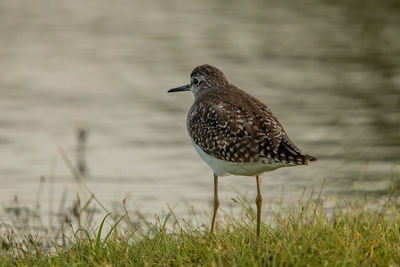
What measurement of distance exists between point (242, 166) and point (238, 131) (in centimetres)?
33

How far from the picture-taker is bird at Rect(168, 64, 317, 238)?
7266 millimetres

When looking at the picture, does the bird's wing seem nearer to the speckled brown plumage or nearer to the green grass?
the speckled brown plumage

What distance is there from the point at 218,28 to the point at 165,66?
174 inches

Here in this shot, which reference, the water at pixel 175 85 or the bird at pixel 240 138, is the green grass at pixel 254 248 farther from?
the water at pixel 175 85

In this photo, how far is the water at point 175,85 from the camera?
39.5ft

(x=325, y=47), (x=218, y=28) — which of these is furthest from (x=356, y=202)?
(x=218, y=28)

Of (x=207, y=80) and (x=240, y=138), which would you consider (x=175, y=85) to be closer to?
(x=207, y=80)

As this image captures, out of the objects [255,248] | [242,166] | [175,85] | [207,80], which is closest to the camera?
[255,248]

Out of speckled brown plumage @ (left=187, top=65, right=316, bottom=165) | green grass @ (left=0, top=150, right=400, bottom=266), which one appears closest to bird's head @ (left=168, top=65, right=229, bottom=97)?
speckled brown plumage @ (left=187, top=65, right=316, bottom=165)

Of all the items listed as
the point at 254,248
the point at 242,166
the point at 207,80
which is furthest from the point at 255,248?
the point at 207,80

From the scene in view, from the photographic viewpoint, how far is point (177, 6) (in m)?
26.8

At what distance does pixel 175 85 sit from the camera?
17344 mm

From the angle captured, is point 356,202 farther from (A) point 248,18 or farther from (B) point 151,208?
(A) point 248,18

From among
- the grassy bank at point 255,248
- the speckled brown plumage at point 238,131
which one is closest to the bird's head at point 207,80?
the speckled brown plumage at point 238,131
